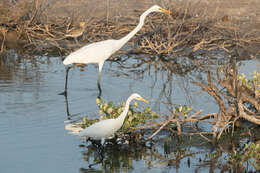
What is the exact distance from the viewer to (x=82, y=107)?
8742 mm

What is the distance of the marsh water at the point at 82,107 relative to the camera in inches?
241

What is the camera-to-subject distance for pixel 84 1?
19.6 m

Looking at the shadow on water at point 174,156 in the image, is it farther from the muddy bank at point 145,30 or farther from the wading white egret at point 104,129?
the muddy bank at point 145,30

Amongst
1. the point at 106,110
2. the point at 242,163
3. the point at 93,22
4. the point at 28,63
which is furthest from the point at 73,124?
the point at 93,22

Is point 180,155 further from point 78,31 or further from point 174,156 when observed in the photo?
point 78,31

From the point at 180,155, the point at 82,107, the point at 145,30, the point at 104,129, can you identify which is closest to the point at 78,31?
the point at 145,30

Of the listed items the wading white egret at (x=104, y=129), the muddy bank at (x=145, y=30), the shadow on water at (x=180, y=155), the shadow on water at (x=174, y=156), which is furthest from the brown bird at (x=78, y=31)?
the wading white egret at (x=104, y=129)

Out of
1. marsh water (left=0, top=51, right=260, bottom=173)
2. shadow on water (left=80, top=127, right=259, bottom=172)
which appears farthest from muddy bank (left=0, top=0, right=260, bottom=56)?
shadow on water (left=80, top=127, right=259, bottom=172)

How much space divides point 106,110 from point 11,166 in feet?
5.51

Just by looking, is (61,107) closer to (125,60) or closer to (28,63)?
(28,63)

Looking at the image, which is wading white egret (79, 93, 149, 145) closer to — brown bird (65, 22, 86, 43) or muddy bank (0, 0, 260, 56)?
muddy bank (0, 0, 260, 56)

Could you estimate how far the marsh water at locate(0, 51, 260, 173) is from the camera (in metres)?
6.12

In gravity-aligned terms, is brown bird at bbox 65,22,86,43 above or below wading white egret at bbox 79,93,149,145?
above

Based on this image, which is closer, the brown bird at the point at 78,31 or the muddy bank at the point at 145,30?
the muddy bank at the point at 145,30
